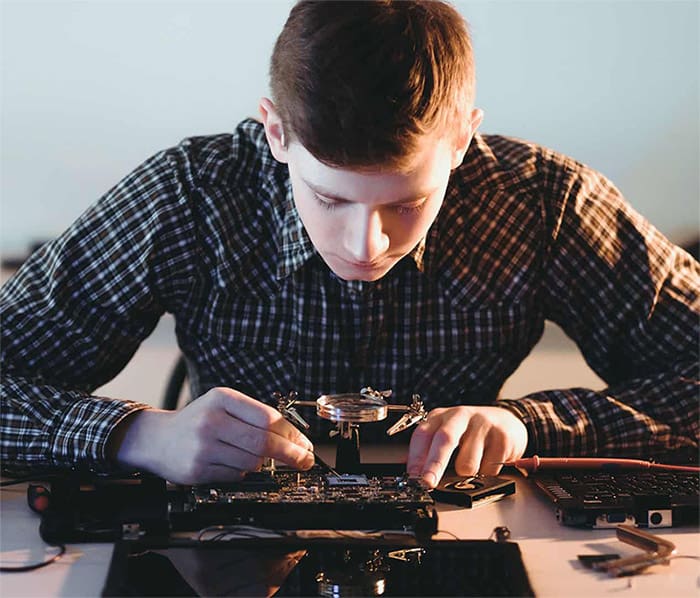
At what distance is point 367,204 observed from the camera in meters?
1.28

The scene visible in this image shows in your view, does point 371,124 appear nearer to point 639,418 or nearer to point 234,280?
point 234,280

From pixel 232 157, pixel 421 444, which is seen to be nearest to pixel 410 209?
pixel 421 444

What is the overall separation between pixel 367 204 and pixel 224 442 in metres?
0.35

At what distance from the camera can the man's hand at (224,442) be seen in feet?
4.17

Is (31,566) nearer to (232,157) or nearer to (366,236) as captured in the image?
(366,236)

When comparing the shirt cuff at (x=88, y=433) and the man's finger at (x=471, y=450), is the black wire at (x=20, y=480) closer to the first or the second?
the shirt cuff at (x=88, y=433)

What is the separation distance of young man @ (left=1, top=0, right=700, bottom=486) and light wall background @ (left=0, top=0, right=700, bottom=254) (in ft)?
2.46

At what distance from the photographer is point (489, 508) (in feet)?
4.29

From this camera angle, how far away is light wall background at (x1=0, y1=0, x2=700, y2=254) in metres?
2.48

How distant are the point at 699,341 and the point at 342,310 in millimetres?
604

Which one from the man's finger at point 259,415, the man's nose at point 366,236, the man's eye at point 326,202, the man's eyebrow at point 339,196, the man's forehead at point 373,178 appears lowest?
the man's finger at point 259,415

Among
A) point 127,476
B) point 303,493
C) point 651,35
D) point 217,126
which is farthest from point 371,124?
point 651,35

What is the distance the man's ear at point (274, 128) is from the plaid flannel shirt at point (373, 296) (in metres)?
0.24

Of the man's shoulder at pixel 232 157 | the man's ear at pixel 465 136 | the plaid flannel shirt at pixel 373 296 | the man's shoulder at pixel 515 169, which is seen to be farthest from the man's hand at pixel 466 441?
the man's shoulder at pixel 232 157
